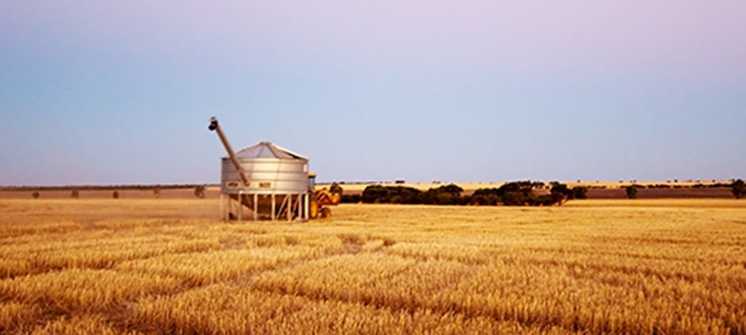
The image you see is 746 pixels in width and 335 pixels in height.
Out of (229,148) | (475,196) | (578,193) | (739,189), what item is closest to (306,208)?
(229,148)

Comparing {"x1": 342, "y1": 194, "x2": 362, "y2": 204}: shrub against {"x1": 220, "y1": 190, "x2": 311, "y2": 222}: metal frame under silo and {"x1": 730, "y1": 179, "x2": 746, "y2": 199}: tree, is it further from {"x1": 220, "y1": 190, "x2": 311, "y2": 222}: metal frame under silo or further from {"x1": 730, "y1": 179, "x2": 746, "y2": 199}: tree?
{"x1": 730, "y1": 179, "x2": 746, "y2": 199}: tree

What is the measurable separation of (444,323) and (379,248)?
11.5 metres

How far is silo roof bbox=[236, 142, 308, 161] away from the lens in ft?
118

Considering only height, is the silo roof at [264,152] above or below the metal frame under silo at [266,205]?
above

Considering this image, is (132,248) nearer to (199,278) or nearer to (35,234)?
(199,278)

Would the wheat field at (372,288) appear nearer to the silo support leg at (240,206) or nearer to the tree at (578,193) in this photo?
the silo support leg at (240,206)

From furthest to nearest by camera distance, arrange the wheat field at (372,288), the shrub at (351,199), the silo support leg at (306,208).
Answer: the shrub at (351,199) < the silo support leg at (306,208) < the wheat field at (372,288)

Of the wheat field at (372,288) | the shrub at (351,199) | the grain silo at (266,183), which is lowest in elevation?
the wheat field at (372,288)

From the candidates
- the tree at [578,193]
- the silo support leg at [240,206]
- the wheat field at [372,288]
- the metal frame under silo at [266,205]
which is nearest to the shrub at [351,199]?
the tree at [578,193]

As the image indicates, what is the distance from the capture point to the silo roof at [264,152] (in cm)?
3594

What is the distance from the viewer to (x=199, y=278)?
1300 centimetres

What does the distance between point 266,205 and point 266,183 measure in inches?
76.5

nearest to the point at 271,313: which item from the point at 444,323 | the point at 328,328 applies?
the point at 328,328

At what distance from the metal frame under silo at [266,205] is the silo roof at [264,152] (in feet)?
7.32
